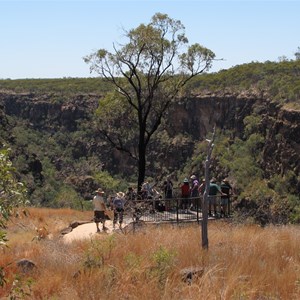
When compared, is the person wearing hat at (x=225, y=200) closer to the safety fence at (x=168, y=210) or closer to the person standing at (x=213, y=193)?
the safety fence at (x=168, y=210)

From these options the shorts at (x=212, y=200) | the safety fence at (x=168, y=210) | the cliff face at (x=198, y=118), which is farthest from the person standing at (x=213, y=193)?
the cliff face at (x=198, y=118)

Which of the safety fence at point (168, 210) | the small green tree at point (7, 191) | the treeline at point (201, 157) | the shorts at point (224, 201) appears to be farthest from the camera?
the treeline at point (201, 157)

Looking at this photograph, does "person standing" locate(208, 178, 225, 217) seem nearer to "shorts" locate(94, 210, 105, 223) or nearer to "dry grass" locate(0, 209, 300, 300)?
"shorts" locate(94, 210, 105, 223)

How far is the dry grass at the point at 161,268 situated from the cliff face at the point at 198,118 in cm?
2764

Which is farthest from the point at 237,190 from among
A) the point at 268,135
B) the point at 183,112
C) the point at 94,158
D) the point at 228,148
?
the point at 94,158

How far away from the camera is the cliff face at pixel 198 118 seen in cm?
4603

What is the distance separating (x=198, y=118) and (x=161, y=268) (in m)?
58.4

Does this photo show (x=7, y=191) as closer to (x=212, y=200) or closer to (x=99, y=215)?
(x=99, y=215)

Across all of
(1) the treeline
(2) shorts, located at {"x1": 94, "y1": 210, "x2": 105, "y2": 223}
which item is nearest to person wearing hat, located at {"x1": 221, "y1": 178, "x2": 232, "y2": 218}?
(2) shorts, located at {"x1": 94, "y1": 210, "x2": 105, "y2": 223}

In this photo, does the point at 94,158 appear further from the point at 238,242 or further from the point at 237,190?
the point at 238,242

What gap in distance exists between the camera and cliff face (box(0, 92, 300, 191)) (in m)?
46.0

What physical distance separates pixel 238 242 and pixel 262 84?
154ft

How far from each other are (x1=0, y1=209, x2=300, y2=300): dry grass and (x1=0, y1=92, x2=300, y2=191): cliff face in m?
27.6

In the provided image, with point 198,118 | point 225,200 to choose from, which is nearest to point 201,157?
point 198,118
